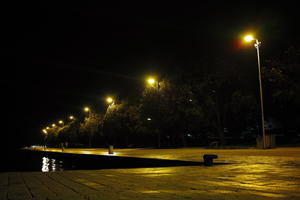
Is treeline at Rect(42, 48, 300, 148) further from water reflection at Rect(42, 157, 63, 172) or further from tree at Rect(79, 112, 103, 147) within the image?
tree at Rect(79, 112, 103, 147)

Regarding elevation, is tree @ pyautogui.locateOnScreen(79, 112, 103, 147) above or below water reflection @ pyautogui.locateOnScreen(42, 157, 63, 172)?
above

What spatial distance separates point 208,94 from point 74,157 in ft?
60.3

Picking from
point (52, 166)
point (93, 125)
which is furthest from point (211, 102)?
point (93, 125)

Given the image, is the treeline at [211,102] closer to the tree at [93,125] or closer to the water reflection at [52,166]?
the water reflection at [52,166]

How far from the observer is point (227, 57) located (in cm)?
4206

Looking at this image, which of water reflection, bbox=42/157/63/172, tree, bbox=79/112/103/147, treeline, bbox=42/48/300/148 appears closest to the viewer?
treeline, bbox=42/48/300/148

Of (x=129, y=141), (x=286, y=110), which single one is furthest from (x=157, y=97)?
(x=129, y=141)

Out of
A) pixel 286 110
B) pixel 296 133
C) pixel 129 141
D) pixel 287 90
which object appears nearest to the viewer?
pixel 287 90

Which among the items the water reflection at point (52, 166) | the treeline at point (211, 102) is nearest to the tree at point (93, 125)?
the water reflection at point (52, 166)

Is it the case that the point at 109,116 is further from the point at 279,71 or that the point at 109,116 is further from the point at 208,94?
the point at 279,71

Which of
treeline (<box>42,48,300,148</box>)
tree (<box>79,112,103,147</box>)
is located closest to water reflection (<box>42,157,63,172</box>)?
treeline (<box>42,48,300,148</box>)

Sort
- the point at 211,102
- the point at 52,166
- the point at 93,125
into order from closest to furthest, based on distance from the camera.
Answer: the point at 211,102
the point at 52,166
the point at 93,125

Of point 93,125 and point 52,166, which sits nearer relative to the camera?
point 52,166

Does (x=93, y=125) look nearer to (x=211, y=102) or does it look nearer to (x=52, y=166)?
(x=52, y=166)
